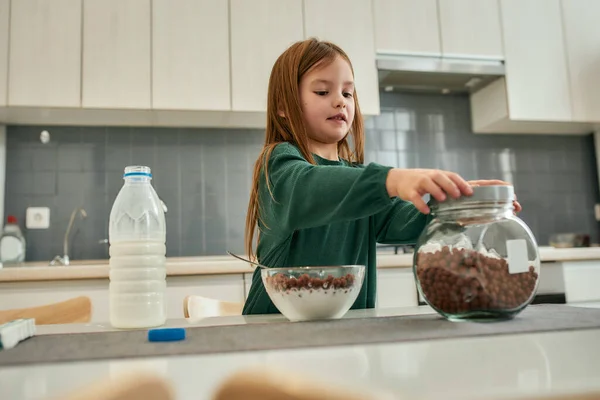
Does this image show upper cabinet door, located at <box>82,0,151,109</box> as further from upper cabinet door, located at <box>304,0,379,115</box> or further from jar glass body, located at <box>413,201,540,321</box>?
jar glass body, located at <box>413,201,540,321</box>

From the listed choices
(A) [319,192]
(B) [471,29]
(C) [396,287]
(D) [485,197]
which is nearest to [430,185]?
(D) [485,197]

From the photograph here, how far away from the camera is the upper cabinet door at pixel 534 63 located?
281 cm

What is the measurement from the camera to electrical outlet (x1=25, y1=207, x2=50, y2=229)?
2.53 m

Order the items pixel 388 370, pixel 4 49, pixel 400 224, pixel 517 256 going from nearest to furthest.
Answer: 1. pixel 388 370
2. pixel 517 256
3. pixel 400 224
4. pixel 4 49

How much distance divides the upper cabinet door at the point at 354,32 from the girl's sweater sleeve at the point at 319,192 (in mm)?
1683

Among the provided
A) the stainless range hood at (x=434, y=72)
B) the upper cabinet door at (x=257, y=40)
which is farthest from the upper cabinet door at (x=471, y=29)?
the upper cabinet door at (x=257, y=40)

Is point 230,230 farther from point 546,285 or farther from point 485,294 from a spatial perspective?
point 485,294

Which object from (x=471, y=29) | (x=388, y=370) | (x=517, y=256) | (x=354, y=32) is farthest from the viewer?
(x=471, y=29)

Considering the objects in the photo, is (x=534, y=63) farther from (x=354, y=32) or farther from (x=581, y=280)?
(x=581, y=280)

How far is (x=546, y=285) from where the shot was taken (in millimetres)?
2363

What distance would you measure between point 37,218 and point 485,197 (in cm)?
233

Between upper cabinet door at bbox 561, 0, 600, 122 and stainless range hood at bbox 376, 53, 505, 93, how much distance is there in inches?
16.4

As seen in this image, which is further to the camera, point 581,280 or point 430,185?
point 581,280

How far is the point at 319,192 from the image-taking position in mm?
813
